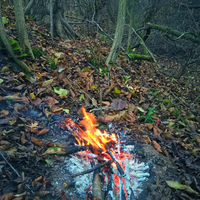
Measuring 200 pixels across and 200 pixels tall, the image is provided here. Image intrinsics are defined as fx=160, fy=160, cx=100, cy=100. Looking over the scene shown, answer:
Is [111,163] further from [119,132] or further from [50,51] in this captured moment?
[50,51]

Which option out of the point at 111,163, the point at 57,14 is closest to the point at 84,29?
the point at 57,14

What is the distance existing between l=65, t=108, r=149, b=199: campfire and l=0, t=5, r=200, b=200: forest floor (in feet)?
0.44

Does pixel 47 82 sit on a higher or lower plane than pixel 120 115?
higher

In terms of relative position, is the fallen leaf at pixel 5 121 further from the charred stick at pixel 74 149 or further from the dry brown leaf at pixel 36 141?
the charred stick at pixel 74 149

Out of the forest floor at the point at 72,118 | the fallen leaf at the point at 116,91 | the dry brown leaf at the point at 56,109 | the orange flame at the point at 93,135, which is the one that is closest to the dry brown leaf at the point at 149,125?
the forest floor at the point at 72,118

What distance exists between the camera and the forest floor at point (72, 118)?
1995mm

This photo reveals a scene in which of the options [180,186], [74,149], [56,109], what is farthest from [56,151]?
[180,186]

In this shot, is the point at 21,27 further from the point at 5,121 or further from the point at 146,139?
the point at 146,139

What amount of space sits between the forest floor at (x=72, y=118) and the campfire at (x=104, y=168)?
133mm

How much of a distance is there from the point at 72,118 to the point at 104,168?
3.76 feet

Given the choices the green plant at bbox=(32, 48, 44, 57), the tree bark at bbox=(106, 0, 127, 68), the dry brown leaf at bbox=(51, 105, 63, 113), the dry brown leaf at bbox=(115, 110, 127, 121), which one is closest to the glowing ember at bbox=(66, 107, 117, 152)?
A: the dry brown leaf at bbox=(51, 105, 63, 113)

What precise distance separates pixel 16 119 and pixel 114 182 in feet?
5.62

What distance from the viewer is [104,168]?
2199mm

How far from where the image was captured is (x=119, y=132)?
2947 millimetres
